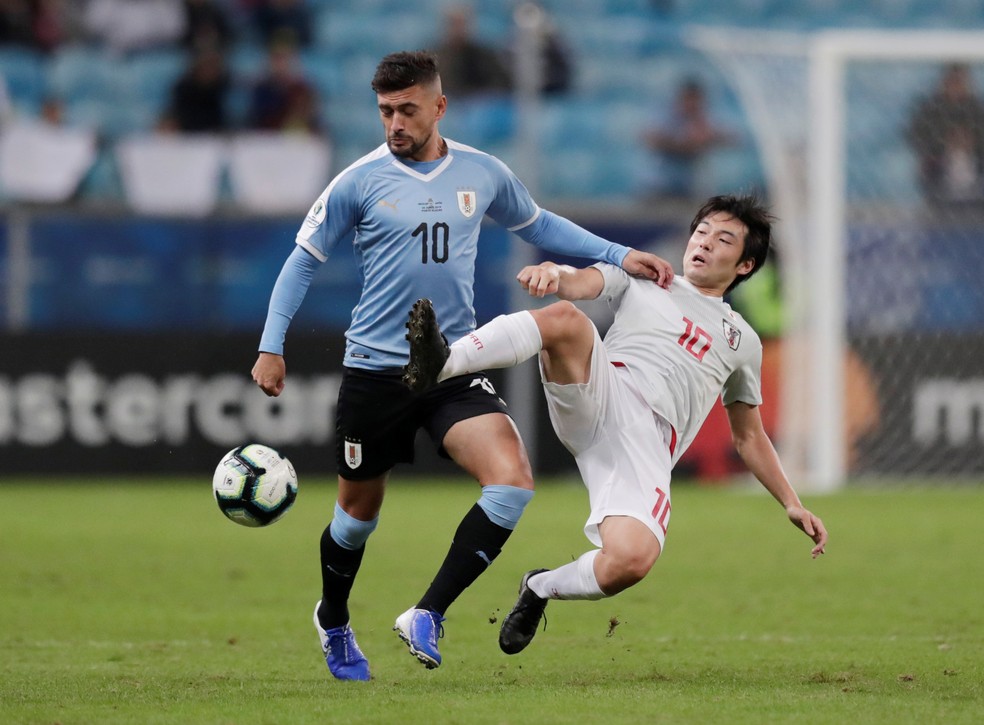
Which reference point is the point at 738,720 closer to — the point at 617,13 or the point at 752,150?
the point at 752,150

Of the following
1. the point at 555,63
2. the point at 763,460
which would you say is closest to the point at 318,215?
the point at 763,460

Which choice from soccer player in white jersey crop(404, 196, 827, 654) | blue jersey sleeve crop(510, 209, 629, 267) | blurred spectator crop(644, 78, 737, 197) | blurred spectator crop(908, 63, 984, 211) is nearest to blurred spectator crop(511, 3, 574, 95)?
blurred spectator crop(644, 78, 737, 197)

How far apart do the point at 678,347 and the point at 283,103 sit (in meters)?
9.83

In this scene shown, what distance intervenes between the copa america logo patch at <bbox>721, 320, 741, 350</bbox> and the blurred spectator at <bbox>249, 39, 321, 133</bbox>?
9.36m

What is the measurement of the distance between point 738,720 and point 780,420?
375 inches

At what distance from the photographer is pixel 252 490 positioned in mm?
5855

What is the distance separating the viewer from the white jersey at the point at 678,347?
19.0ft

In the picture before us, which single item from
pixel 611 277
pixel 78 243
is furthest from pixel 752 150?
pixel 611 277

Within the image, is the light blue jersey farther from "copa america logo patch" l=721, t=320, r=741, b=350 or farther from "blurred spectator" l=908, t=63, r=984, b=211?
"blurred spectator" l=908, t=63, r=984, b=211

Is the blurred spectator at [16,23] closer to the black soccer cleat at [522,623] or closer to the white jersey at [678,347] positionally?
the white jersey at [678,347]

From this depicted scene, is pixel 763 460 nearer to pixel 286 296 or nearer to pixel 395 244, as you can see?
pixel 395 244

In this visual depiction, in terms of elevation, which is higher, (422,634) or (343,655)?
(422,634)

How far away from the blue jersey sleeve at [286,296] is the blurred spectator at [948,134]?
9.41 meters

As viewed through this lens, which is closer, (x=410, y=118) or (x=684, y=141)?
(x=410, y=118)
